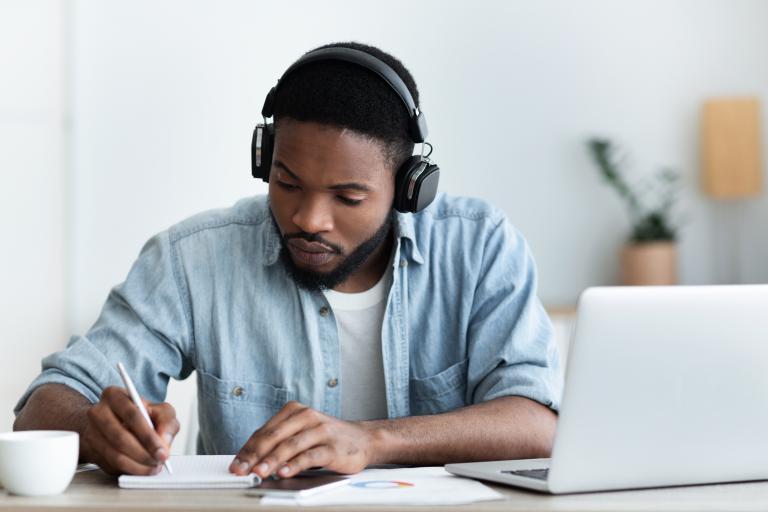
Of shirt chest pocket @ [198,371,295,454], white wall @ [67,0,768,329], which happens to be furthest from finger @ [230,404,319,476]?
white wall @ [67,0,768,329]

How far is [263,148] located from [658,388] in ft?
2.68

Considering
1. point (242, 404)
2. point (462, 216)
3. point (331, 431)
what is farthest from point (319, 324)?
point (331, 431)

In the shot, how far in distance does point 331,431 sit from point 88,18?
8.92ft

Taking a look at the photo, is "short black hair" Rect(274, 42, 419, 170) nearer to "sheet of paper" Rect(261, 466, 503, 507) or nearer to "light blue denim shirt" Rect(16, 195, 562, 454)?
"light blue denim shirt" Rect(16, 195, 562, 454)

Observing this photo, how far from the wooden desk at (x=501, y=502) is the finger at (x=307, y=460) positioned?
3.0 inches

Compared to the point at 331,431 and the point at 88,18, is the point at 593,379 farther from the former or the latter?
the point at 88,18

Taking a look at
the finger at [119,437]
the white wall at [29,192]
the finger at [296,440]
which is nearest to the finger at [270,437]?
the finger at [296,440]

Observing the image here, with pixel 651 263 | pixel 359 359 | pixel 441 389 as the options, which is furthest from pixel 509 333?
pixel 651 263

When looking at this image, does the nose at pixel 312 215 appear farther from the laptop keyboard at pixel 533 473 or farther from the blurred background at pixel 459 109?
the blurred background at pixel 459 109

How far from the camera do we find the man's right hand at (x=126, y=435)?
119 centimetres

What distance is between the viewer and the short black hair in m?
1.58

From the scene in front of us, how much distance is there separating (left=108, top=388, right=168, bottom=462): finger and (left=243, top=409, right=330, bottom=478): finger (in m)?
0.12

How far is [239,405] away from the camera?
1.70 m

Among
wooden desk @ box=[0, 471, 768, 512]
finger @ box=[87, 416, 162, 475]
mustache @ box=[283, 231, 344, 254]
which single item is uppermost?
mustache @ box=[283, 231, 344, 254]
